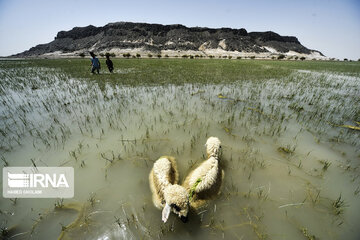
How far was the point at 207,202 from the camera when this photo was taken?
7.47ft

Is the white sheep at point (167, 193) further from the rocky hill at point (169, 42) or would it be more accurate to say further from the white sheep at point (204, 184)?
the rocky hill at point (169, 42)

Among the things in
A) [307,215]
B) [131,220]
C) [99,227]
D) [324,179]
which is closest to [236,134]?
[324,179]

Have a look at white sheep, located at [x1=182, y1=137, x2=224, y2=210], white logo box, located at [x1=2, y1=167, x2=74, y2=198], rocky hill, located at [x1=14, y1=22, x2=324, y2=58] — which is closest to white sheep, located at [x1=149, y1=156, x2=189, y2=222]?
white sheep, located at [x1=182, y1=137, x2=224, y2=210]

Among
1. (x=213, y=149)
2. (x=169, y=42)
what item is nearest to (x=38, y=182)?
(x=213, y=149)

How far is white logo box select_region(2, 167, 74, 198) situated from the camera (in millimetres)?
2408

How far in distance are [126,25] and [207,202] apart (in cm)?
13344

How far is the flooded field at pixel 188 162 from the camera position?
2.02 m

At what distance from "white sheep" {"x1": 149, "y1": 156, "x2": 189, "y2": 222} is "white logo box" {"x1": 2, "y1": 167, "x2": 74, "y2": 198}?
4.90 feet

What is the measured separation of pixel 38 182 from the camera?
2588 millimetres

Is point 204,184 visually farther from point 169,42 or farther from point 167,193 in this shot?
point 169,42

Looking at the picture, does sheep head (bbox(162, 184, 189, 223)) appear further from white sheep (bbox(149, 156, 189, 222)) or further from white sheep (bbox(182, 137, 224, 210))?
white sheep (bbox(182, 137, 224, 210))

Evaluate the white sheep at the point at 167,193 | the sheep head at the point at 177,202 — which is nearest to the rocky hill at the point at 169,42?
the white sheep at the point at 167,193

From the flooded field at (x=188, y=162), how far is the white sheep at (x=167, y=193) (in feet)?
0.54

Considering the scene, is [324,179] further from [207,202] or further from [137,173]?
[137,173]
